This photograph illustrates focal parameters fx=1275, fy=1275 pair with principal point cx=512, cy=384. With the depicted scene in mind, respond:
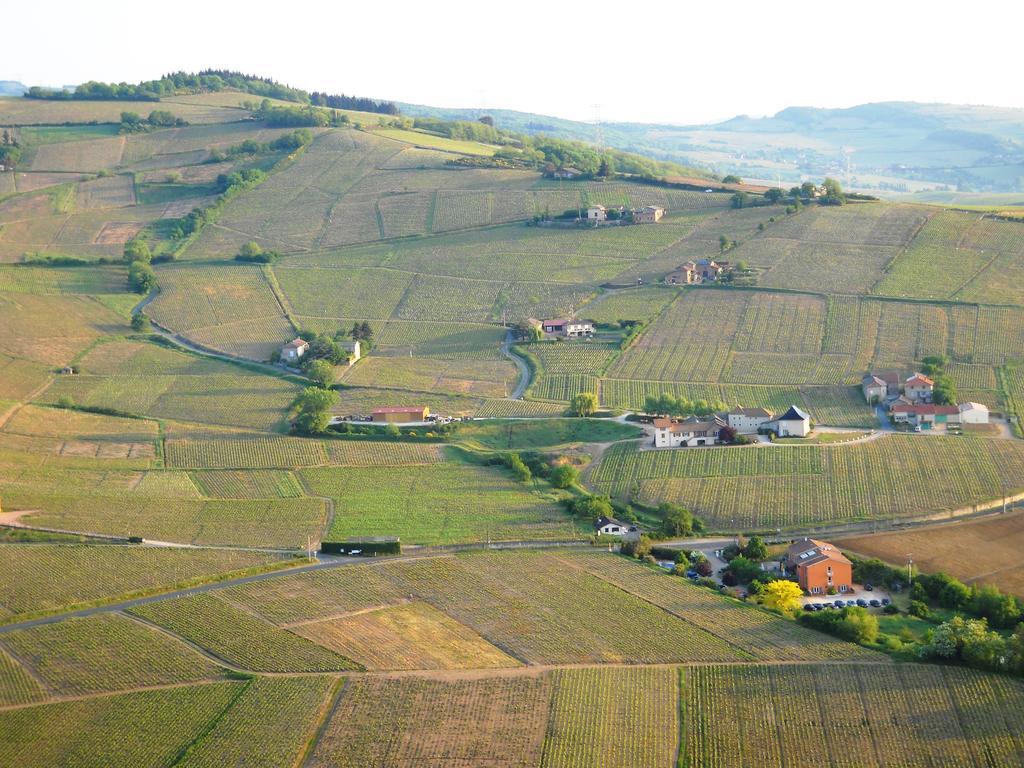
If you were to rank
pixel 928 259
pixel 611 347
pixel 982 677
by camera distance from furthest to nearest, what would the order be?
1. pixel 928 259
2. pixel 611 347
3. pixel 982 677

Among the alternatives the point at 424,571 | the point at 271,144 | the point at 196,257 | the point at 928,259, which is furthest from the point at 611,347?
the point at 271,144

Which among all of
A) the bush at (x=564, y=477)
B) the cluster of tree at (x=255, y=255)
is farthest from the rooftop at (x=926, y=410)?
the cluster of tree at (x=255, y=255)

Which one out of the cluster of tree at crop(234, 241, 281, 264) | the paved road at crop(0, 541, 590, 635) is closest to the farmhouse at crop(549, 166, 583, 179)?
the cluster of tree at crop(234, 241, 281, 264)

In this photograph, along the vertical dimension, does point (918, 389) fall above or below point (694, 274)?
below

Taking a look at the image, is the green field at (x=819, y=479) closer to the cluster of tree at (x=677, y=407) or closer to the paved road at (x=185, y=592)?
the cluster of tree at (x=677, y=407)

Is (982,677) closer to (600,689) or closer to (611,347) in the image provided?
(600,689)

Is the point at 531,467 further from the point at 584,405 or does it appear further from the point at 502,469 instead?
the point at 584,405

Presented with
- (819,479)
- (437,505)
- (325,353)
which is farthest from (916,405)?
(325,353)
